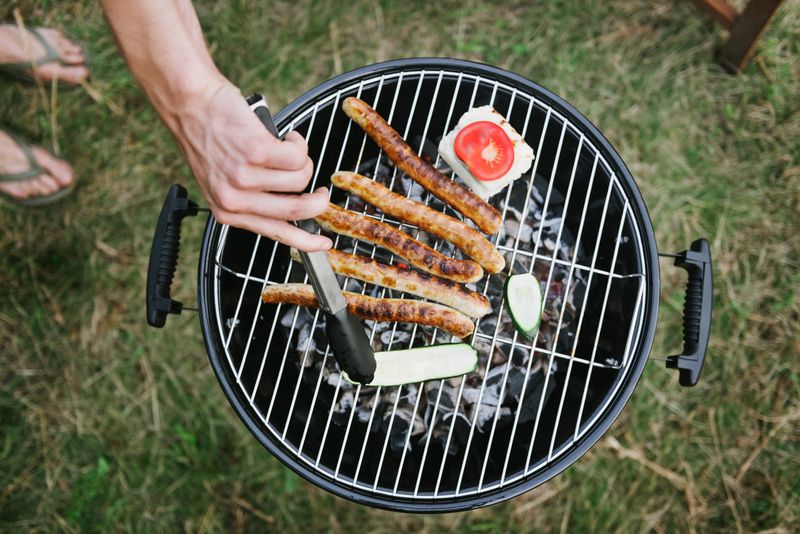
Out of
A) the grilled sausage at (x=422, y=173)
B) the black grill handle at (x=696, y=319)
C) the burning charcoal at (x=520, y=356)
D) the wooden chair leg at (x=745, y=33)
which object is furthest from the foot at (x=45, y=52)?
the wooden chair leg at (x=745, y=33)

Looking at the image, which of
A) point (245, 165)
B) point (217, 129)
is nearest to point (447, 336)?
point (245, 165)

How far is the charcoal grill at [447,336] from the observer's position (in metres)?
2.72

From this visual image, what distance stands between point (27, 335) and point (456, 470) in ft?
10.7

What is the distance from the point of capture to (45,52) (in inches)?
162

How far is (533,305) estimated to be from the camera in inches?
113

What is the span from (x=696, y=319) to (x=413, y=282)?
1350 millimetres

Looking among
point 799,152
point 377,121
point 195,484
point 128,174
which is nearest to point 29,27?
point 128,174

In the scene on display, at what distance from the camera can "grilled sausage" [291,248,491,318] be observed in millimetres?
2768

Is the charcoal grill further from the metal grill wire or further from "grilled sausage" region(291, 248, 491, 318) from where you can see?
"grilled sausage" region(291, 248, 491, 318)

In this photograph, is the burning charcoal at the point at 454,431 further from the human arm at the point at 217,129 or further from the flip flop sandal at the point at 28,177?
the flip flop sandal at the point at 28,177

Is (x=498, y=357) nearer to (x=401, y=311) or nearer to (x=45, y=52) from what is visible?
(x=401, y=311)

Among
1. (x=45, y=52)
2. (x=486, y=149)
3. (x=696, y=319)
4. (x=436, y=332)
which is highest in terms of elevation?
(x=45, y=52)

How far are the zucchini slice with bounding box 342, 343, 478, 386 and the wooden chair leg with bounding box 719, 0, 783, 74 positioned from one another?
118 inches

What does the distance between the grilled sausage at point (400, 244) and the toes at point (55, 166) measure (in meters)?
2.41
